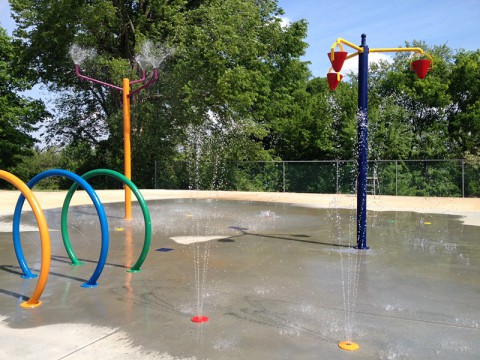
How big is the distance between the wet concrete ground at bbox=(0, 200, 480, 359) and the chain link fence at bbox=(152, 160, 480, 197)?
12855 millimetres

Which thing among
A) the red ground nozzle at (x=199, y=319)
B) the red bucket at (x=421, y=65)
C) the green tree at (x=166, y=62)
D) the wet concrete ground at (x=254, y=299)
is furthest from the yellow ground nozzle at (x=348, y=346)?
the green tree at (x=166, y=62)

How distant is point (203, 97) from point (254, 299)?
22.2m

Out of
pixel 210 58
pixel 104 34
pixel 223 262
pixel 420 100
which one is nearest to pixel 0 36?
pixel 104 34

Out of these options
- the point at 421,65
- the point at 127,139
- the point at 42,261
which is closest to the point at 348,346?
the point at 42,261

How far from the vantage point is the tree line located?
1002 inches

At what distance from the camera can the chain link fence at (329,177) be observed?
21219mm

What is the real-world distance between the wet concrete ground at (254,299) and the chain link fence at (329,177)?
42.2ft

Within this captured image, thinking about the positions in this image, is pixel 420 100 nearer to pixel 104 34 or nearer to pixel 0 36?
pixel 104 34

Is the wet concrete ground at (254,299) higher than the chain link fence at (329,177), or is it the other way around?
the chain link fence at (329,177)

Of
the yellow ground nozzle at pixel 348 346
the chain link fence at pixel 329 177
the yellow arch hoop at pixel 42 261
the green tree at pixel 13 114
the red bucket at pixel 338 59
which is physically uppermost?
the green tree at pixel 13 114

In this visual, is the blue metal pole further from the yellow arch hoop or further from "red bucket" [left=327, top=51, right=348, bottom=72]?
the yellow arch hoop

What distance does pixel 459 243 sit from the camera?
8.57 metres

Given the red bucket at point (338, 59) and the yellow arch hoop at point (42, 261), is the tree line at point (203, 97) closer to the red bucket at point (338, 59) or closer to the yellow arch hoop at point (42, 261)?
the red bucket at point (338, 59)

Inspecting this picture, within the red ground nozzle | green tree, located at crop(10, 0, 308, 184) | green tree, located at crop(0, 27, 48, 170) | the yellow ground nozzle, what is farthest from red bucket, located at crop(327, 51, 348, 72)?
green tree, located at crop(0, 27, 48, 170)
